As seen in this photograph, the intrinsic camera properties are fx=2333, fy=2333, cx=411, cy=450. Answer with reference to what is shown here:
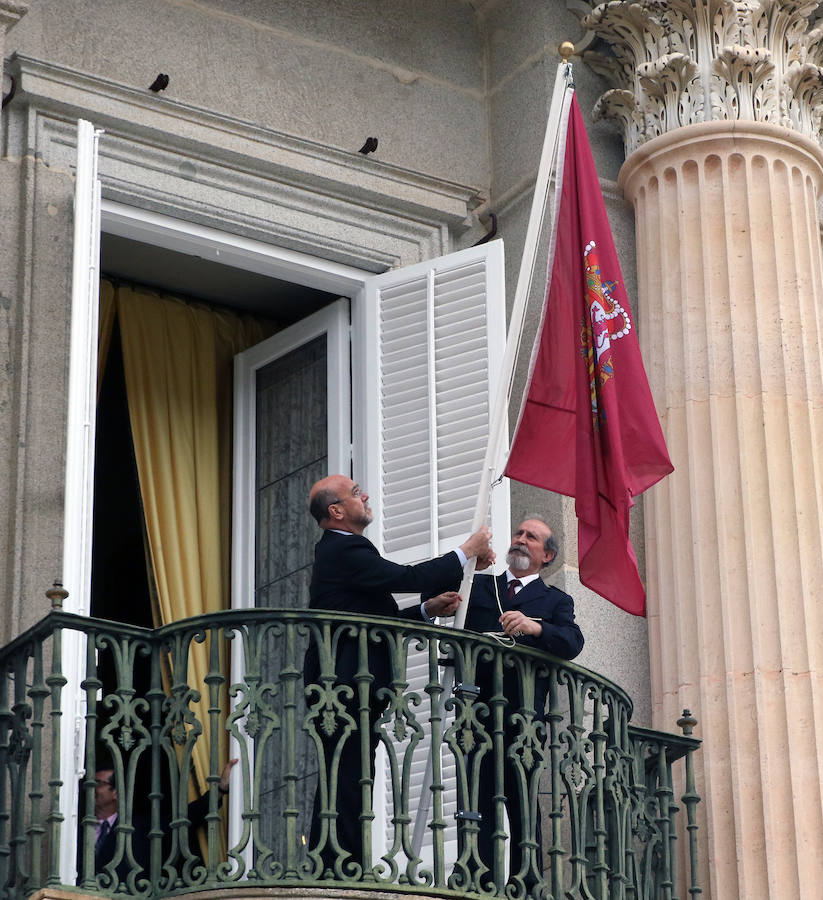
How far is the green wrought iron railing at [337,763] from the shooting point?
7797 mm

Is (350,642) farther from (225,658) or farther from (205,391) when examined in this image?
(205,391)

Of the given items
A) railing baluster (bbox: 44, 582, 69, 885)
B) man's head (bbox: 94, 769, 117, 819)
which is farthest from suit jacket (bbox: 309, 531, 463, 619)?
man's head (bbox: 94, 769, 117, 819)

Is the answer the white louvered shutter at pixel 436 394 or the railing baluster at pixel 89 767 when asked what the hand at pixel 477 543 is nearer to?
the railing baluster at pixel 89 767

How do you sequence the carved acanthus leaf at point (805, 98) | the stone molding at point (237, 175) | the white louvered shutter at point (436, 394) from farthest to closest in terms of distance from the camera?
the carved acanthus leaf at point (805, 98) < the white louvered shutter at point (436, 394) < the stone molding at point (237, 175)

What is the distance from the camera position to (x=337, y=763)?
791 centimetres

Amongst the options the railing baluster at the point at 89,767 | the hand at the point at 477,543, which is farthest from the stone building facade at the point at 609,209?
the hand at the point at 477,543

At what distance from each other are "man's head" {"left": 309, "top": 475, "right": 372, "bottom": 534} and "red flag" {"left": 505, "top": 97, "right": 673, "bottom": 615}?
58cm

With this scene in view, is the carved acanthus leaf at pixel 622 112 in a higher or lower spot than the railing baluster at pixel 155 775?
higher

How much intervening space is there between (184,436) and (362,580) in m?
2.89

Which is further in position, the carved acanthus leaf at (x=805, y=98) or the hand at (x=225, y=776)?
the carved acanthus leaf at (x=805, y=98)

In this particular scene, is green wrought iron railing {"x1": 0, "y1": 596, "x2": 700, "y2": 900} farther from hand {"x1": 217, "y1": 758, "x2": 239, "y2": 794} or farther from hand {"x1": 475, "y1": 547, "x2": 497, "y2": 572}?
hand {"x1": 475, "y1": 547, "x2": 497, "y2": 572}

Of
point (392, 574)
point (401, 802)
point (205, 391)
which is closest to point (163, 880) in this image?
point (401, 802)

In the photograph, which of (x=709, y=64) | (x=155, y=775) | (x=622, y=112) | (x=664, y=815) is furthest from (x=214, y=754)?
(x=709, y=64)

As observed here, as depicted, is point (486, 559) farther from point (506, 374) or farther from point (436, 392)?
point (436, 392)
